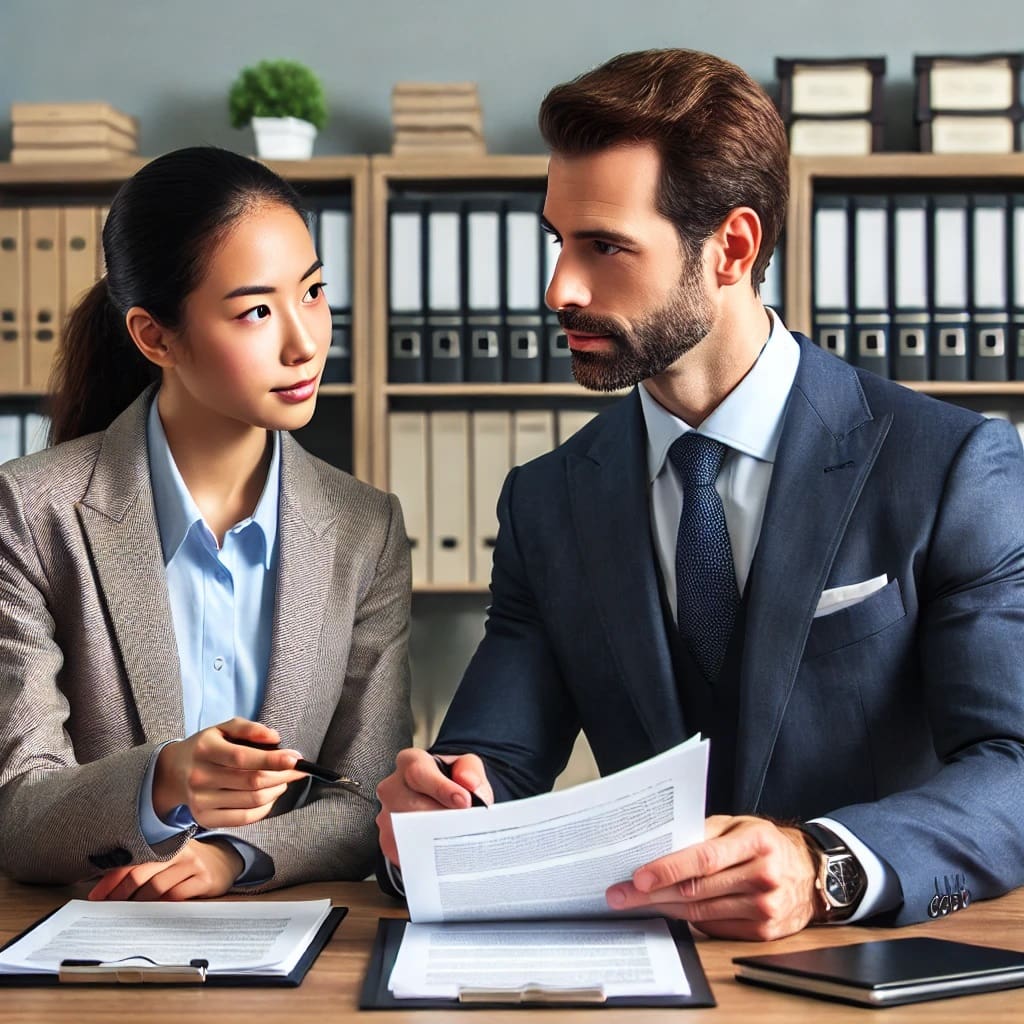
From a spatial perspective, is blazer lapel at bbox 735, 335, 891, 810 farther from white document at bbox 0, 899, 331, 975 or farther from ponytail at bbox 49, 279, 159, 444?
ponytail at bbox 49, 279, 159, 444

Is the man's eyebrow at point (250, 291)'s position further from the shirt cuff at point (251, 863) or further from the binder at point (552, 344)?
the binder at point (552, 344)

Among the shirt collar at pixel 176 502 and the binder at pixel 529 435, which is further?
the binder at pixel 529 435

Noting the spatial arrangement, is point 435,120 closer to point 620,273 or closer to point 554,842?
point 620,273

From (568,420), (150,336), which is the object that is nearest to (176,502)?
(150,336)

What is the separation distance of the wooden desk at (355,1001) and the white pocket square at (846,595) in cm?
37

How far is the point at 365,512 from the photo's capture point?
162cm

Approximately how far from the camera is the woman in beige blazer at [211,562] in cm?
137

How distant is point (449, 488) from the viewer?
111 inches

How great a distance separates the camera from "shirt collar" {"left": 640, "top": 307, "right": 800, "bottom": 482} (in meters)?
1.46

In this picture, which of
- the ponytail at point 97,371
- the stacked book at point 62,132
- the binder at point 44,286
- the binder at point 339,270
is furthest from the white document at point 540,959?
the stacked book at point 62,132

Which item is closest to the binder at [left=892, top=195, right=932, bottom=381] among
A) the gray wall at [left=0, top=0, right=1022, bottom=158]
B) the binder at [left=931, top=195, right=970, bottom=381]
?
the binder at [left=931, top=195, right=970, bottom=381]

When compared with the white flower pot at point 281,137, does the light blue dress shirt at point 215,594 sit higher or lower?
lower

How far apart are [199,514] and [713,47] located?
6.53ft

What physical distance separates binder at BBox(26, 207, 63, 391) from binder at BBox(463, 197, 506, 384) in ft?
2.87
